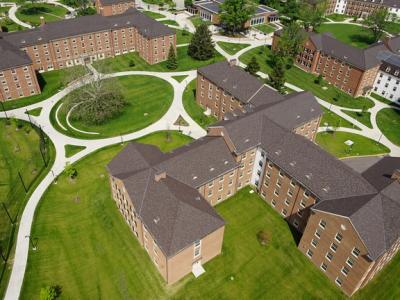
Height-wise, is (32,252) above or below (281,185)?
below

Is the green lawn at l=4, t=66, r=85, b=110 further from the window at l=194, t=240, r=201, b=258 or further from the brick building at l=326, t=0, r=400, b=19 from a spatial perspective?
the brick building at l=326, t=0, r=400, b=19

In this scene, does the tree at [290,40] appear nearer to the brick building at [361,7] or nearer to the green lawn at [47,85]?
the green lawn at [47,85]

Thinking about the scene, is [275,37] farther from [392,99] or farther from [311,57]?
[392,99]

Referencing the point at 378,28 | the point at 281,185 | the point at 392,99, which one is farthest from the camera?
the point at 378,28

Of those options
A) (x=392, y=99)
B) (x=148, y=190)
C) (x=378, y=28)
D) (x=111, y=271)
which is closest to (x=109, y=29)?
(x=148, y=190)

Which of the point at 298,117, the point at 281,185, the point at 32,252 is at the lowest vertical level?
the point at 32,252

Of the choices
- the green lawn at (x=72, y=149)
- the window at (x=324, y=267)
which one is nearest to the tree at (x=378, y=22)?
the window at (x=324, y=267)

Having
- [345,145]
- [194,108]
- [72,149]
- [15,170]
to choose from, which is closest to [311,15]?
[345,145]
